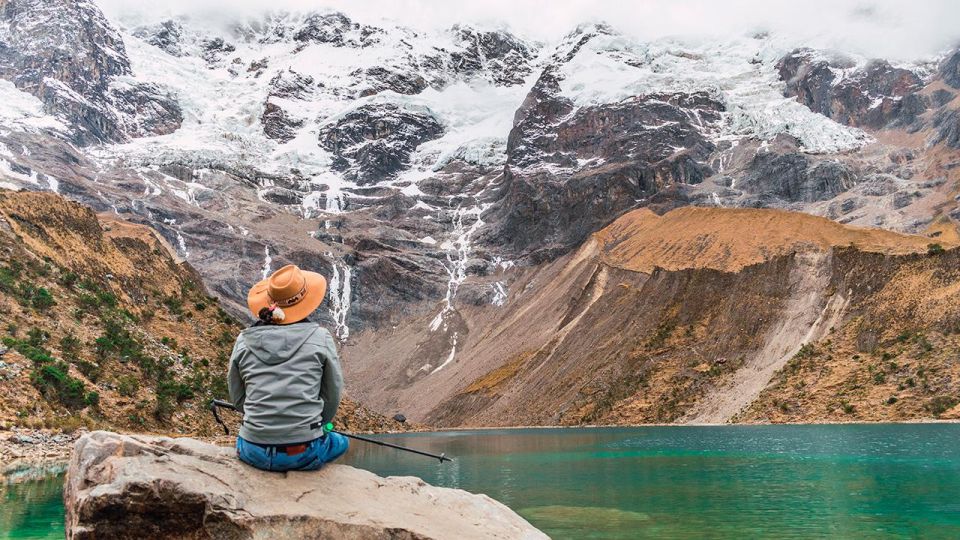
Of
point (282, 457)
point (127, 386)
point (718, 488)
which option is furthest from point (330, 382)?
point (127, 386)

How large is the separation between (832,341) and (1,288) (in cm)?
7569

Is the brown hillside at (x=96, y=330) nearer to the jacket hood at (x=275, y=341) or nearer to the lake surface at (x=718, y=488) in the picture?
the lake surface at (x=718, y=488)

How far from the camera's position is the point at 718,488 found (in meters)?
26.5

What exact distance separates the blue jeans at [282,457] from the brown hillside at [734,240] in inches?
3652

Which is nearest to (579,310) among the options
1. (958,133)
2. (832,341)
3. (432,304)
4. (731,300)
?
(731,300)

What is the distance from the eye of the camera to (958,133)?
16438cm

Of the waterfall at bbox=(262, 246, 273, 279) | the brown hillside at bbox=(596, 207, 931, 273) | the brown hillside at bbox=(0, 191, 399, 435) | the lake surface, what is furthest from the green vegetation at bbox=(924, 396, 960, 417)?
the waterfall at bbox=(262, 246, 273, 279)

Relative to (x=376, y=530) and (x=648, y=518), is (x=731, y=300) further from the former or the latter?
(x=376, y=530)

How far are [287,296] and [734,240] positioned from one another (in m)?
106

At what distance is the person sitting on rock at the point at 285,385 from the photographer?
6957 mm

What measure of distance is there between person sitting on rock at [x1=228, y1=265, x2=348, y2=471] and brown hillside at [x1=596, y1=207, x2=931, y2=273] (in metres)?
92.7

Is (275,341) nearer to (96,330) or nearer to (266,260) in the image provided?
(96,330)

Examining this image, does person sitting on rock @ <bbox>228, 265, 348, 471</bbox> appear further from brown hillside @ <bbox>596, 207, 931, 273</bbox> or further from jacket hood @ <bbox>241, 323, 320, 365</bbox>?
brown hillside @ <bbox>596, 207, 931, 273</bbox>

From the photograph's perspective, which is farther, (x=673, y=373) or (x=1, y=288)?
(x=673, y=373)
